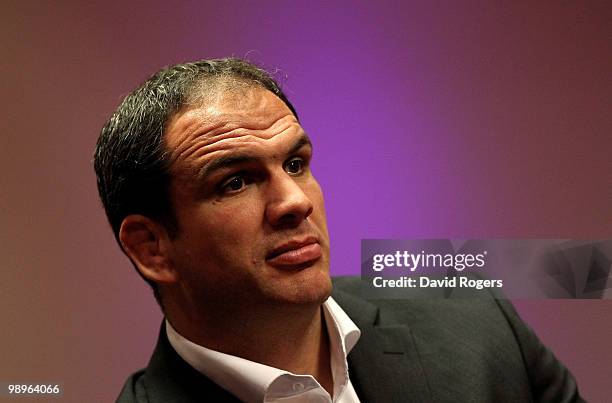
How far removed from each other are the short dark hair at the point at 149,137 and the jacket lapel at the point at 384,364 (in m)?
0.56

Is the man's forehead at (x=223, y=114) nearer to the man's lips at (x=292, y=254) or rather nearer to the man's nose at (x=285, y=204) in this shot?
the man's nose at (x=285, y=204)

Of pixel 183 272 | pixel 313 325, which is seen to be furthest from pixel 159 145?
pixel 313 325

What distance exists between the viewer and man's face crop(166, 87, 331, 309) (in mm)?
1803

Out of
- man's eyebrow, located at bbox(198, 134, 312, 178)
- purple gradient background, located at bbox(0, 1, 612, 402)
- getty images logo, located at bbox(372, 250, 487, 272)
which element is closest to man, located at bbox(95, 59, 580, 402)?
man's eyebrow, located at bbox(198, 134, 312, 178)

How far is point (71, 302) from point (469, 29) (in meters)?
1.38

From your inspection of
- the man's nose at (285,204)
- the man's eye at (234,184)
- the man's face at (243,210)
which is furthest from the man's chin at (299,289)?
the man's eye at (234,184)

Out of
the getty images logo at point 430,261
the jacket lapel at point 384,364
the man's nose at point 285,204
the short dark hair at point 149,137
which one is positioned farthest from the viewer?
the getty images logo at point 430,261

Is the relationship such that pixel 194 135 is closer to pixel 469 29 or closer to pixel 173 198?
pixel 173 198

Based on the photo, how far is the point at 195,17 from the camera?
97.9 inches

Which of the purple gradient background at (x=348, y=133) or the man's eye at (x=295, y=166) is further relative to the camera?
the purple gradient background at (x=348, y=133)

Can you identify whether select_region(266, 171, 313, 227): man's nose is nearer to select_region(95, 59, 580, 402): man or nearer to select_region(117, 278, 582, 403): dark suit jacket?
select_region(95, 59, 580, 402): man

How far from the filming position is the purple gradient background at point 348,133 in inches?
95.0

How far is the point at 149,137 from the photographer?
6.25 ft

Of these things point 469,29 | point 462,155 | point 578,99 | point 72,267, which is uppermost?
point 469,29
